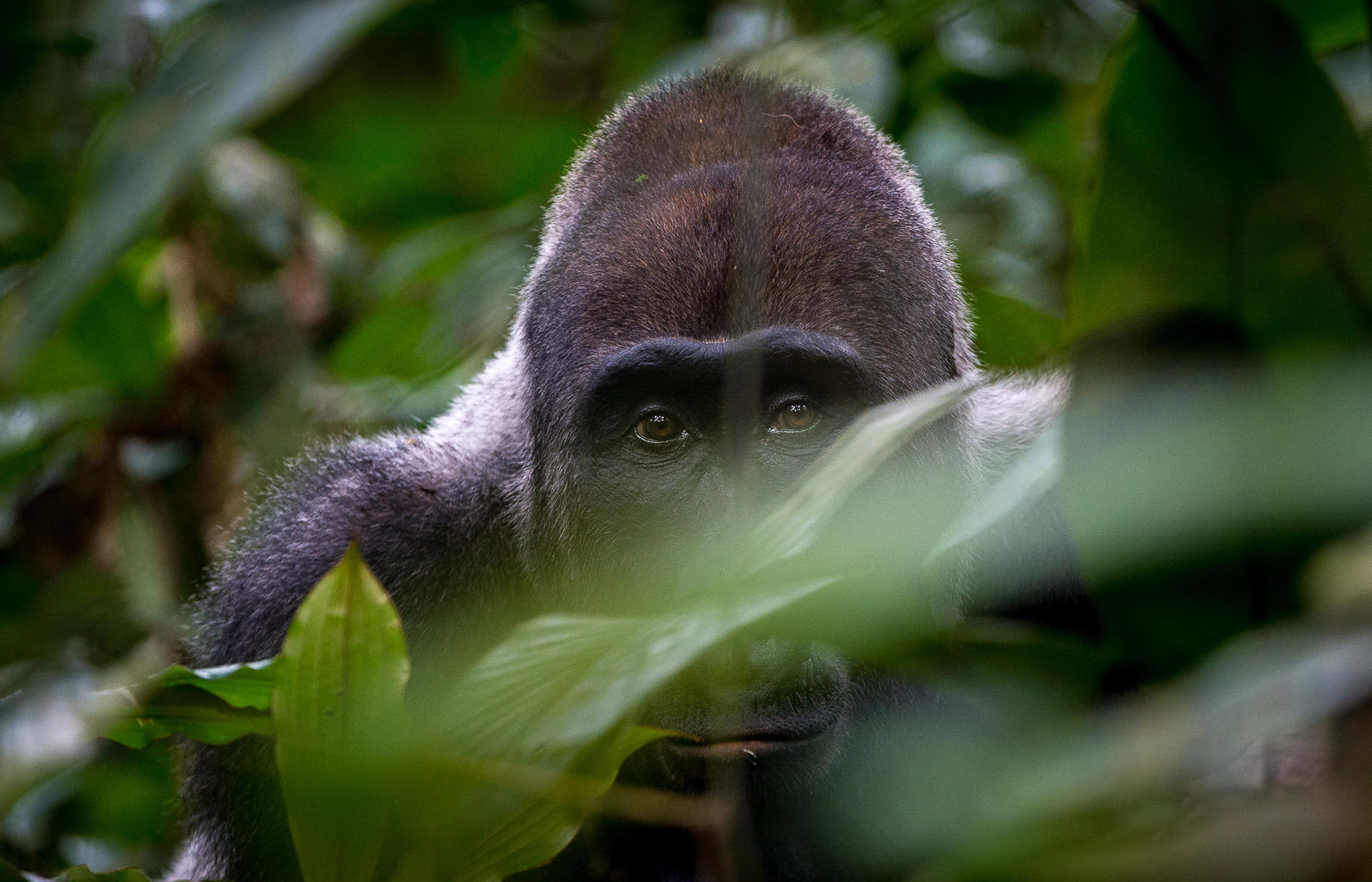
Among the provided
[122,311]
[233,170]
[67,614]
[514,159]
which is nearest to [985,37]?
[514,159]

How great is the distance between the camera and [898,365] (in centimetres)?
228

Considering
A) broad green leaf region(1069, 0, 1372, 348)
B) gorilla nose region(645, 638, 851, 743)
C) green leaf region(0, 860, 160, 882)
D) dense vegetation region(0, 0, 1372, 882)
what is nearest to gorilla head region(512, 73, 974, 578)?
gorilla nose region(645, 638, 851, 743)

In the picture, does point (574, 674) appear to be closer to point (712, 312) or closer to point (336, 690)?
point (336, 690)

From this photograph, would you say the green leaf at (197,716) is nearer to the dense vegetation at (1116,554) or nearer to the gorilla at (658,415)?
the dense vegetation at (1116,554)

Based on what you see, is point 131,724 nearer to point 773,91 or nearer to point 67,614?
point 67,614

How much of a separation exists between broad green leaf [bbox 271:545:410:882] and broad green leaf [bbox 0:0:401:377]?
33 centimetres

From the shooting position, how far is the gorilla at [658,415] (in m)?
2.08

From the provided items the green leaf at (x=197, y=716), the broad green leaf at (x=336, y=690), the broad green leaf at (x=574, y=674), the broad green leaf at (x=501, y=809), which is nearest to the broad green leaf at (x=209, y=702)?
the green leaf at (x=197, y=716)

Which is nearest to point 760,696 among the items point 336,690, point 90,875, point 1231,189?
point 336,690

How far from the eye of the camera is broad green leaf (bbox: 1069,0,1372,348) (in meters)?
0.81

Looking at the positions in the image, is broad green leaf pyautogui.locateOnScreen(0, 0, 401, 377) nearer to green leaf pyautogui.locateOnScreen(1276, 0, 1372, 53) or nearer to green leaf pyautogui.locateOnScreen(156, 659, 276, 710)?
green leaf pyautogui.locateOnScreen(156, 659, 276, 710)

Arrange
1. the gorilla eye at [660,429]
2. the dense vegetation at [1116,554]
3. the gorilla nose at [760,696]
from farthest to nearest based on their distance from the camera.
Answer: the gorilla eye at [660,429]
the gorilla nose at [760,696]
the dense vegetation at [1116,554]

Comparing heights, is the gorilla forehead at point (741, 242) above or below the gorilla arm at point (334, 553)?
above

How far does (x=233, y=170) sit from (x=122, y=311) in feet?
Answer: 2.66
